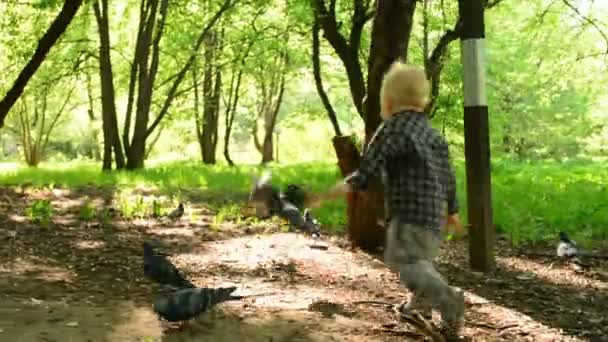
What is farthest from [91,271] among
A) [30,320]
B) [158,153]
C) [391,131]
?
[158,153]

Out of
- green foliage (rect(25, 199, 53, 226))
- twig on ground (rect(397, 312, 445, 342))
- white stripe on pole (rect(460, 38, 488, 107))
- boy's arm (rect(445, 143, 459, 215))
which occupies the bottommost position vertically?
twig on ground (rect(397, 312, 445, 342))

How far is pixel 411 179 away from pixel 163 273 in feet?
6.57

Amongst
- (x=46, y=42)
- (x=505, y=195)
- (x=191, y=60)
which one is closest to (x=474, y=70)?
(x=46, y=42)

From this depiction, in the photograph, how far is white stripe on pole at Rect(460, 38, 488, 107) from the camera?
6906 millimetres

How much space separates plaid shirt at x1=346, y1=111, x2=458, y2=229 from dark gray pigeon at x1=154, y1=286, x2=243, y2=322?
3.86 ft

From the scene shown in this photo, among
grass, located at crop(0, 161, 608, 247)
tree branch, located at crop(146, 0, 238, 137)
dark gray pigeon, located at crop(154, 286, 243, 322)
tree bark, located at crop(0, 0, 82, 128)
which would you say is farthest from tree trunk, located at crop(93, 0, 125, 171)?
dark gray pigeon, located at crop(154, 286, 243, 322)

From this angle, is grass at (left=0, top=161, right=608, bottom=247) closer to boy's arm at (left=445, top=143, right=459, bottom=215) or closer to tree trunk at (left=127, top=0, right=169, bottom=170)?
tree trunk at (left=127, top=0, right=169, bottom=170)

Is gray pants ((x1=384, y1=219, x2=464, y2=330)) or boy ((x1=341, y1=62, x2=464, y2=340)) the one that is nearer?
boy ((x1=341, y1=62, x2=464, y2=340))

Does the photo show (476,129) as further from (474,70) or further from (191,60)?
(191,60)

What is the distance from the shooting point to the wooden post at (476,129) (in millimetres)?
6941

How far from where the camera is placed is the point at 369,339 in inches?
186

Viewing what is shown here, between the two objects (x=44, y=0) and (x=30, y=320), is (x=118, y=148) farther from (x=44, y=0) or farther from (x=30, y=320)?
(x=30, y=320)

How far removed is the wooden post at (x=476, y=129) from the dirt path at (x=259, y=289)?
44 cm

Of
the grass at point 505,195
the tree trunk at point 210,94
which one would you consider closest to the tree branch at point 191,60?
the tree trunk at point 210,94
